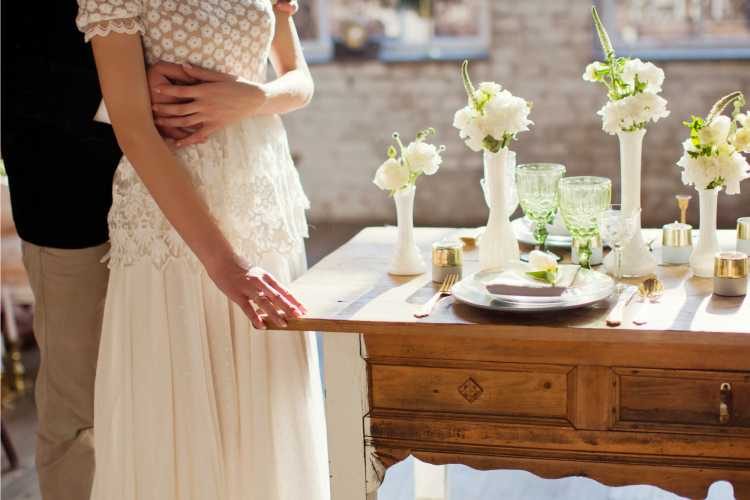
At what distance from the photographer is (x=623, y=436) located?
1.57m

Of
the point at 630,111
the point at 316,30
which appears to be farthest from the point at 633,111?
the point at 316,30

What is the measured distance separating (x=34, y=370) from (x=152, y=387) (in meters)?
2.40

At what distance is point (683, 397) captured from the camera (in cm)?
153

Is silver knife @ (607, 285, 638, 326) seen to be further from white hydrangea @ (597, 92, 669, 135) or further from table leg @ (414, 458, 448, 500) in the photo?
table leg @ (414, 458, 448, 500)

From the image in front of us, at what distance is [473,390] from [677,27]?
203 inches

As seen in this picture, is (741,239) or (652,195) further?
(652,195)

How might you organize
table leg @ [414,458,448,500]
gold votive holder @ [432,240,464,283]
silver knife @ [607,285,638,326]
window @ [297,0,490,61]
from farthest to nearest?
1. window @ [297,0,490,61]
2. table leg @ [414,458,448,500]
3. gold votive holder @ [432,240,464,283]
4. silver knife @ [607,285,638,326]

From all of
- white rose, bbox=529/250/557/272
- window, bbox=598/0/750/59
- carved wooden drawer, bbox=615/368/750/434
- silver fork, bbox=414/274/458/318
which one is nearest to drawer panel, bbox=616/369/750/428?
carved wooden drawer, bbox=615/368/750/434

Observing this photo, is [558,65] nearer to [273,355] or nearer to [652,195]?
[652,195]

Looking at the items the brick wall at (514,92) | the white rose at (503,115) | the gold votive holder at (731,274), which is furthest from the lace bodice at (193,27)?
the brick wall at (514,92)

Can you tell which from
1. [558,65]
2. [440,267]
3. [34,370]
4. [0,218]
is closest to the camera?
[440,267]

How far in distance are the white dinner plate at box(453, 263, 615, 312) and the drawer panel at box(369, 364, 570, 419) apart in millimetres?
110

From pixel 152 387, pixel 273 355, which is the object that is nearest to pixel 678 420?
pixel 273 355

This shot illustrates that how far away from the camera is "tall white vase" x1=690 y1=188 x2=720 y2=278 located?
176 cm
